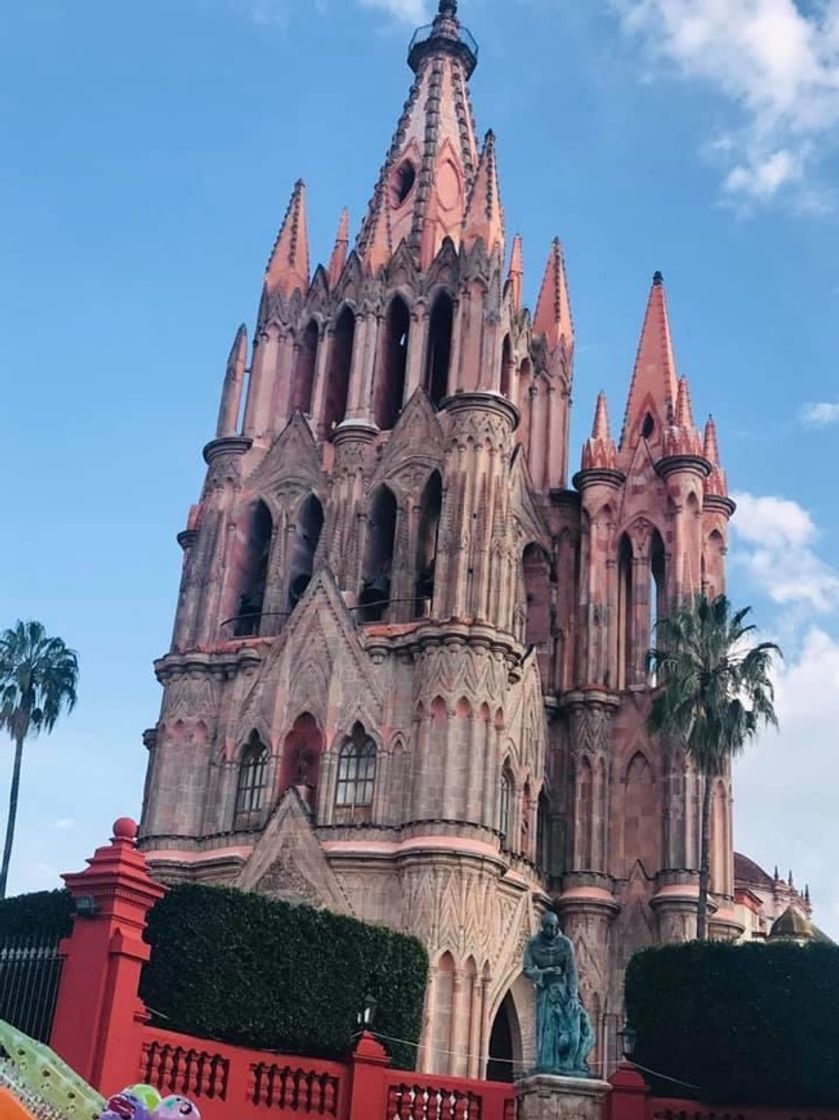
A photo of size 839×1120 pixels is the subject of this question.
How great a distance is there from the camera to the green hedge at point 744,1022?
877 inches

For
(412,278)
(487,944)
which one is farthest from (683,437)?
(487,944)

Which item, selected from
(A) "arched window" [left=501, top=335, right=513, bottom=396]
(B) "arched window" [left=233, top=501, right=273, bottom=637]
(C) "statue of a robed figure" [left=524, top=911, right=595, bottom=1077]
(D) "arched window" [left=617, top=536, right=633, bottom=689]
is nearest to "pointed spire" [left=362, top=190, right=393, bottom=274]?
(A) "arched window" [left=501, top=335, right=513, bottom=396]

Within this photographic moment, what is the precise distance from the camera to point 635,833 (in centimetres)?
3628

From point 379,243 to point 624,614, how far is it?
1236cm

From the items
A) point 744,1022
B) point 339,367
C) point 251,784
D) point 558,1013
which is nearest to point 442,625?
point 251,784

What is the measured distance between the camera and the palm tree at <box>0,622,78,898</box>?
4234 centimetres

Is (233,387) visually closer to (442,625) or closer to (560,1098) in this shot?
(442,625)

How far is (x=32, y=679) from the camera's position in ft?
141

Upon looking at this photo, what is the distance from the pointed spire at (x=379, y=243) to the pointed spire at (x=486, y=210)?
2.60 metres

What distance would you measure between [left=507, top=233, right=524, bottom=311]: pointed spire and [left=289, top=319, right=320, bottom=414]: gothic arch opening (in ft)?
18.2

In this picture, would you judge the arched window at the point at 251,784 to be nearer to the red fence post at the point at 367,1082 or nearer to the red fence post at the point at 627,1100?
the red fence post at the point at 367,1082

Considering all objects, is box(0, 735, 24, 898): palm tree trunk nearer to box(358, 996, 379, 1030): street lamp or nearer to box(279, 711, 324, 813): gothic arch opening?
box(279, 711, 324, 813): gothic arch opening

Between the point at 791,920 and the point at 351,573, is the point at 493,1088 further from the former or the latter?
the point at 791,920

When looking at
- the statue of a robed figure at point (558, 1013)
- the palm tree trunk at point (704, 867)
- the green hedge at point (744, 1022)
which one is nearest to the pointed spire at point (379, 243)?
the palm tree trunk at point (704, 867)
